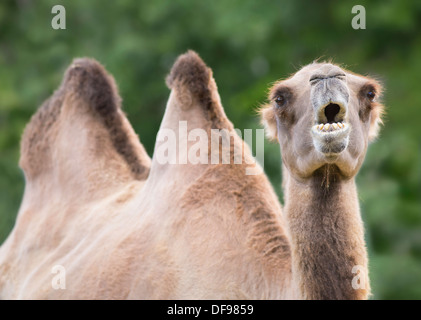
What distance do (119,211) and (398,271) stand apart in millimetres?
7456

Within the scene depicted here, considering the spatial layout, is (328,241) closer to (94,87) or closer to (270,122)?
(270,122)

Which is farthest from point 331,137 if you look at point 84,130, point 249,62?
point 249,62

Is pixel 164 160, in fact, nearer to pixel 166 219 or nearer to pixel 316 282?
pixel 166 219

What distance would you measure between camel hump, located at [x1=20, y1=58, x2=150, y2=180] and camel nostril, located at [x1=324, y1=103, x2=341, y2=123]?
79.6 inches

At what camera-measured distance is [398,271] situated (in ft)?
37.9

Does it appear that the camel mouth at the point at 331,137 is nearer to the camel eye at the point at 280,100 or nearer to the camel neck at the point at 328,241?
the camel neck at the point at 328,241

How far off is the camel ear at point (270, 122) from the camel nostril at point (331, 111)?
0.53 m

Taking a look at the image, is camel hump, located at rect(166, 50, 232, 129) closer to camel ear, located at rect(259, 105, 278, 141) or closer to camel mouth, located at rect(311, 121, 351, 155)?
camel ear, located at rect(259, 105, 278, 141)

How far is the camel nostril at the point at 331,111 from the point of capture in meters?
3.55

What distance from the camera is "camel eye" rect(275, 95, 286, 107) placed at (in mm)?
3816

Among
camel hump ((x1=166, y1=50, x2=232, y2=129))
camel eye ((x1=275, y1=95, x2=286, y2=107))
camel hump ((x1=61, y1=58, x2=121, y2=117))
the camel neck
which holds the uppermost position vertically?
camel hump ((x1=61, y1=58, x2=121, y2=117))

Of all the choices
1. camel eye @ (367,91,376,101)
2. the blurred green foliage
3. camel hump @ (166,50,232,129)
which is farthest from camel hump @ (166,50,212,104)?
the blurred green foliage

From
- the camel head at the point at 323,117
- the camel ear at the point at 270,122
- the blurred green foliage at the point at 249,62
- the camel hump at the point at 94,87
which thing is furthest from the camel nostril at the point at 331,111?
the blurred green foliage at the point at 249,62

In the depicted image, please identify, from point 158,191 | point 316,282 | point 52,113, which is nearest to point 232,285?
point 316,282
